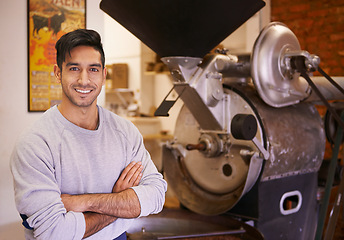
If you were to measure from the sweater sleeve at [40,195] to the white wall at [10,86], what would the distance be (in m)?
0.95

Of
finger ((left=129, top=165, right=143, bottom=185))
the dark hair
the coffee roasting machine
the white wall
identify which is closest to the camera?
the dark hair

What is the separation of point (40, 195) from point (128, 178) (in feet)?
1.01

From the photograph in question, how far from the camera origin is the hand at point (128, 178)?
1342 mm

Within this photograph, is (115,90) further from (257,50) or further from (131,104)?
(257,50)

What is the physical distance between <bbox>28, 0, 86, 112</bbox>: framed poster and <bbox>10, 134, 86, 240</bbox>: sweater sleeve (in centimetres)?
98

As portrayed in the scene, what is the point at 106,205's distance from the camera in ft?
4.16

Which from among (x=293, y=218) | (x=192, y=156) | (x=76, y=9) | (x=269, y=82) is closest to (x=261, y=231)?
(x=293, y=218)

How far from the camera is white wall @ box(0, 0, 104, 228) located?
2.05 meters

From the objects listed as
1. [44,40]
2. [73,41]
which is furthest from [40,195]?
[44,40]

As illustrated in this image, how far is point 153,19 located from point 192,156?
0.92 metres

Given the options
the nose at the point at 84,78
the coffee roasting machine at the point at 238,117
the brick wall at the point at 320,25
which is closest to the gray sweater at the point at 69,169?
the nose at the point at 84,78

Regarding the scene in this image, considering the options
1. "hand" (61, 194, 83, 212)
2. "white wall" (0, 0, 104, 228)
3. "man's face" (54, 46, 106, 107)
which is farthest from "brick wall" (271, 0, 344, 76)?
"hand" (61, 194, 83, 212)

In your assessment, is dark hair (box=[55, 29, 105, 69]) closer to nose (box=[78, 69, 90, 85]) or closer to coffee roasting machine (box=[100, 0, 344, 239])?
nose (box=[78, 69, 90, 85])

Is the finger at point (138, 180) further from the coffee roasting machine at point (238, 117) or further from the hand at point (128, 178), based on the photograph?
the coffee roasting machine at point (238, 117)
